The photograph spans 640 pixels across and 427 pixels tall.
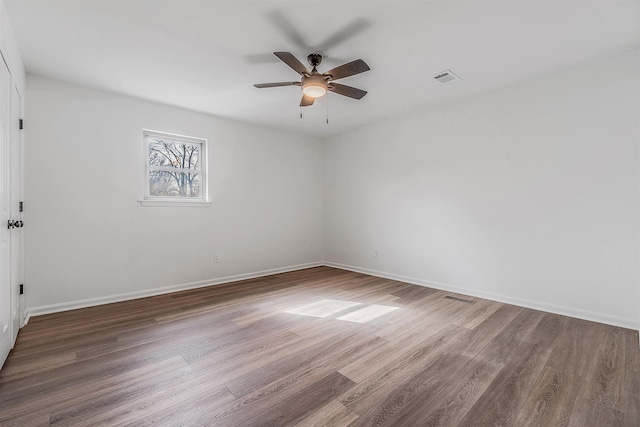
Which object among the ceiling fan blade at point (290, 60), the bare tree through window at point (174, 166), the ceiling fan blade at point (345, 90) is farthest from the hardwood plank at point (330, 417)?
the bare tree through window at point (174, 166)

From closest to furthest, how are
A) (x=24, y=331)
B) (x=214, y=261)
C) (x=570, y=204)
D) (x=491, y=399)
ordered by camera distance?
(x=491, y=399)
(x=24, y=331)
(x=570, y=204)
(x=214, y=261)

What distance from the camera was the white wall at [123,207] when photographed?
3.04 meters

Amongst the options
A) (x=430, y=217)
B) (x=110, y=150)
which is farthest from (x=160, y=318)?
(x=430, y=217)

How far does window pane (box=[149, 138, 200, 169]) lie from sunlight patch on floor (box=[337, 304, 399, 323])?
308cm

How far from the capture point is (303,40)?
2.39 m

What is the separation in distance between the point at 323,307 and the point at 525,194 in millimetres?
2620

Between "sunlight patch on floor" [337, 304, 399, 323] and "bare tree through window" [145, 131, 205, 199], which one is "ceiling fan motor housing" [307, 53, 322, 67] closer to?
"bare tree through window" [145, 131, 205, 199]

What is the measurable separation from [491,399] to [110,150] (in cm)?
437

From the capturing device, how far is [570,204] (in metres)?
2.90

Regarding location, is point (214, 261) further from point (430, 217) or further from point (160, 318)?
point (430, 217)

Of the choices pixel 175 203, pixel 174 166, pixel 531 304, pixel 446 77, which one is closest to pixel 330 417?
pixel 531 304

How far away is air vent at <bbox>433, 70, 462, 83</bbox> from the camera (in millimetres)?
2975

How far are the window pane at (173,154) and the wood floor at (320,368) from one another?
1.95 meters

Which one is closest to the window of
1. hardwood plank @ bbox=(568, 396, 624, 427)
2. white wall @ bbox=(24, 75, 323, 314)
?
white wall @ bbox=(24, 75, 323, 314)
